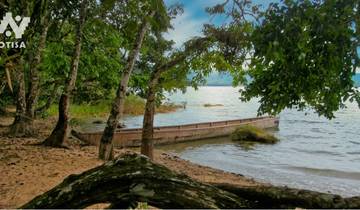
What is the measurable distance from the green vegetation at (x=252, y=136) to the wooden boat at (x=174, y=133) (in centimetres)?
204

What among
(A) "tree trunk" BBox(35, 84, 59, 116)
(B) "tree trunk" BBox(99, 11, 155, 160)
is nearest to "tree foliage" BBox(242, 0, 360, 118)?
(B) "tree trunk" BBox(99, 11, 155, 160)

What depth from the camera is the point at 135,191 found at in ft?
10.8

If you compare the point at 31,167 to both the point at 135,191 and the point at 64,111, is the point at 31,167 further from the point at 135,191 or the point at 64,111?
the point at 135,191

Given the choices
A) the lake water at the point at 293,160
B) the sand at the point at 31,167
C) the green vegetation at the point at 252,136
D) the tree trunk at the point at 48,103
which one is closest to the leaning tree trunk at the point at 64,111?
the sand at the point at 31,167

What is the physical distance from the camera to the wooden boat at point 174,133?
21483 mm

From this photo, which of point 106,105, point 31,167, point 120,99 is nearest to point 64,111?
point 120,99

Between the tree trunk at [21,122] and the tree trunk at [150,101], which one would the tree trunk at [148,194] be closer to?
the tree trunk at [150,101]

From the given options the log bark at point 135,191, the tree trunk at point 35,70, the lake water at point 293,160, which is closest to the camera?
the log bark at point 135,191

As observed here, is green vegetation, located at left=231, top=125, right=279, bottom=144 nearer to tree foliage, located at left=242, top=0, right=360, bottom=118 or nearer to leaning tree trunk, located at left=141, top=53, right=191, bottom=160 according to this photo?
leaning tree trunk, located at left=141, top=53, right=191, bottom=160

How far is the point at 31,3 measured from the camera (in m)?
5.65

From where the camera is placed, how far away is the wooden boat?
2148 cm

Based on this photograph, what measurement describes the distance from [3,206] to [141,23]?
21.3 feet

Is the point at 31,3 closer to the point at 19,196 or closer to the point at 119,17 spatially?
the point at 19,196

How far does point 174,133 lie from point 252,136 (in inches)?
243
